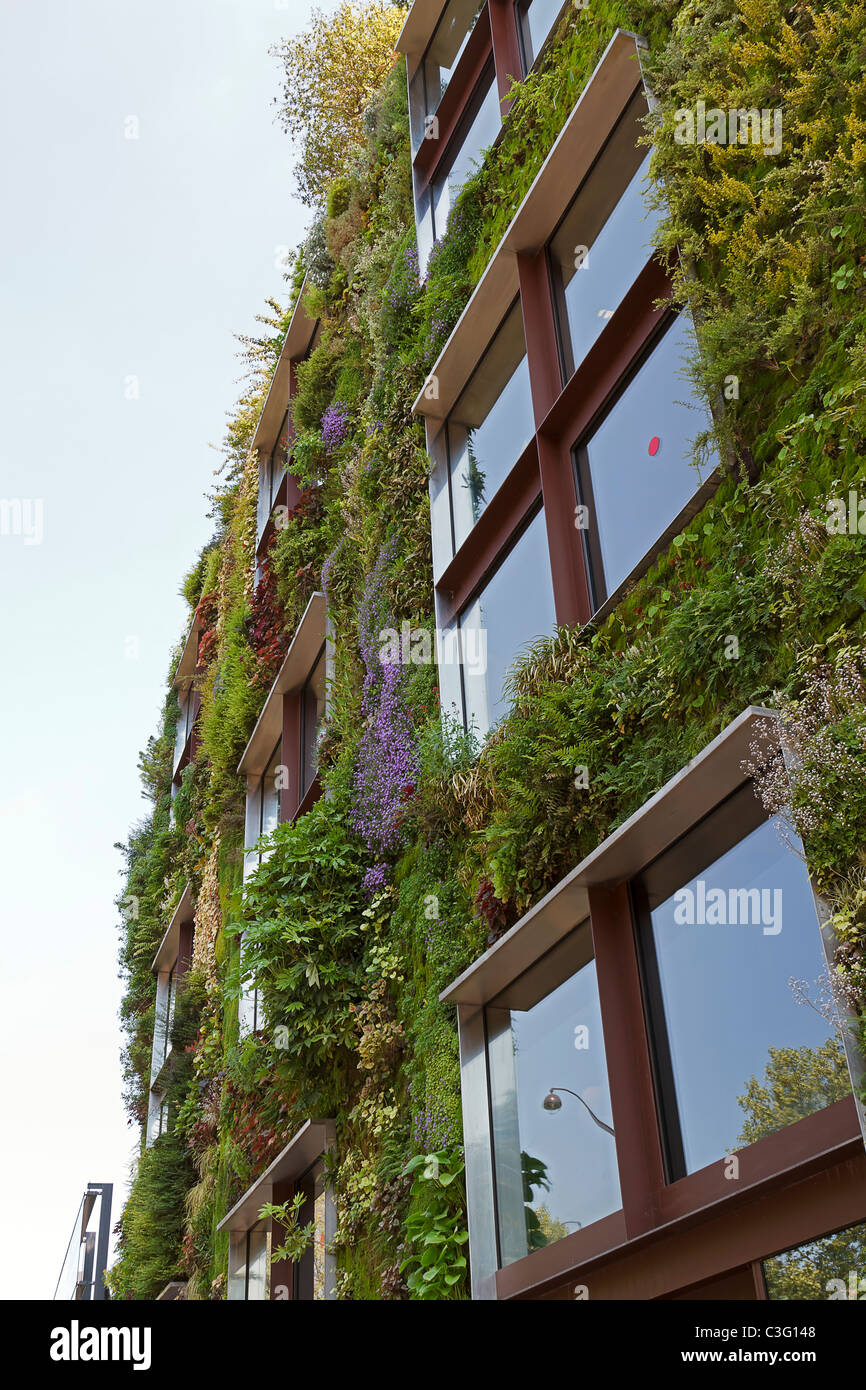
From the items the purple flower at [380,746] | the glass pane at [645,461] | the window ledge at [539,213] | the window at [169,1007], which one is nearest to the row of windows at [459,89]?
the window ledge at [539,213]

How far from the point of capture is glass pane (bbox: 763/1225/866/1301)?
16.4 ft

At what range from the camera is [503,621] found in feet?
32.5

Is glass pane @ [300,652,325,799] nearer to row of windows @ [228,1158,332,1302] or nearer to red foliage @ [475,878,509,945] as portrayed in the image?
row of windows @ [228,1158,332,1302]

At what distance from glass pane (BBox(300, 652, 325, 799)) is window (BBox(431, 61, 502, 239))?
16.8 feet

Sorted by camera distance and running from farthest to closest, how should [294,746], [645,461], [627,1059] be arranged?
[294,746]
[645,461]
[627,1059]

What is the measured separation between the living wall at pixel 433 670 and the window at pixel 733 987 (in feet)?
1.60

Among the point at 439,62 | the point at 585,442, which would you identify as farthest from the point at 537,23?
the point at 585,442

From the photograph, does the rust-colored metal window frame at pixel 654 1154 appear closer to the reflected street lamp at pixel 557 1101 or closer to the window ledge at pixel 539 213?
the reflected street lamp at pixel 557 1101

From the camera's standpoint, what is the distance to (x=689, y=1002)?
6512 millimetres

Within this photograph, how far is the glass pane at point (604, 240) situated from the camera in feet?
28.9

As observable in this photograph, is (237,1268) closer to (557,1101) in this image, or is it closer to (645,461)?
(557,1101)

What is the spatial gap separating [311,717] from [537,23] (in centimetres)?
802

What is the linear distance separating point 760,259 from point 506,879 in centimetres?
374

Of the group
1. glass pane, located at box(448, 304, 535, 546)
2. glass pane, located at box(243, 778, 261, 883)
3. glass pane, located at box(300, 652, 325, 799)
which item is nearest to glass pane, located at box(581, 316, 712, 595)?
glass pane, located at box(448, 304, 535, 546)
